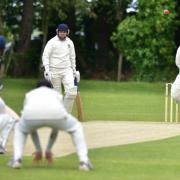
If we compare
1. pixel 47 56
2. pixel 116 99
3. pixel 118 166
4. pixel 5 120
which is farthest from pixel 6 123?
pixel 116 99

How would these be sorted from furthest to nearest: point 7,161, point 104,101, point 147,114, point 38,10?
1. point 38,10
2. point 104,101
3. point 147,114
4. point 7,161

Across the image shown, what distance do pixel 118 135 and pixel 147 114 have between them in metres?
6.43

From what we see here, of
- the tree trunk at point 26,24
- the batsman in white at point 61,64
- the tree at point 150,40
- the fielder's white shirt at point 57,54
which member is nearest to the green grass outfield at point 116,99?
the batsman in white at point 61,64

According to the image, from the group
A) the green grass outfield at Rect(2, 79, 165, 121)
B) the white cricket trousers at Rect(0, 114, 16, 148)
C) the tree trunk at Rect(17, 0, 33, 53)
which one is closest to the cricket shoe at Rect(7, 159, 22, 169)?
the white cricket trousers at Rect(0, 114, 16, 148)

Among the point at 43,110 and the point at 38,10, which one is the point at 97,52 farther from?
the point at 43,110

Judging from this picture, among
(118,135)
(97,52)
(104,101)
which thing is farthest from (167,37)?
(118,135)

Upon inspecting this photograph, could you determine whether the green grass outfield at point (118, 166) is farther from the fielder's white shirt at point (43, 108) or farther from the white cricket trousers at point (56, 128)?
the fielder's white shirt at point (43, 108)

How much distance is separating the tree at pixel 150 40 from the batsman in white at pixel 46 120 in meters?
28.5

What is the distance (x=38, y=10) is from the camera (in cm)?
4556

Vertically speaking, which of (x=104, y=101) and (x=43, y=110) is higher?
(x=43, y=110)

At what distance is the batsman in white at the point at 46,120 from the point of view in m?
10.1

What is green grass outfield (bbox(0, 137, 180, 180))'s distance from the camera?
10141 millimetres

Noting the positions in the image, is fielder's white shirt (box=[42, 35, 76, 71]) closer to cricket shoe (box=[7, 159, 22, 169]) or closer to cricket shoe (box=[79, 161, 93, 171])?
cricket shoe (box=[7, 159, 22, 169])

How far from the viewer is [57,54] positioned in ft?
56.8
